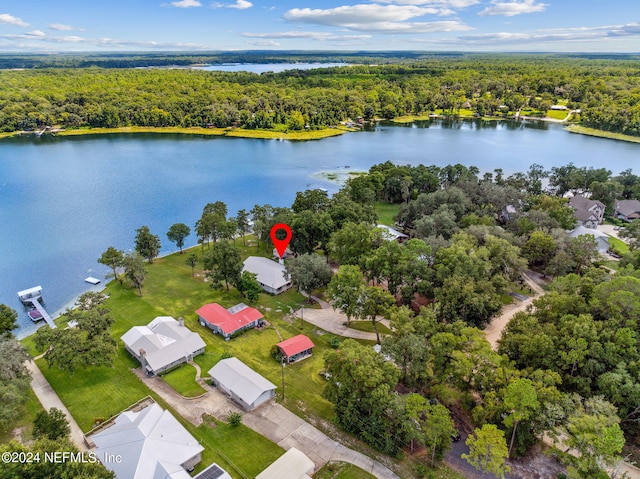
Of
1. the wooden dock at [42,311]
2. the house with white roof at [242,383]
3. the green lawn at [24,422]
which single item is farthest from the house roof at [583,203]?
the wooden dock at [42,311]

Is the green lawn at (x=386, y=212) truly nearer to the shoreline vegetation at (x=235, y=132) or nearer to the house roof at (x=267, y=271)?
the house roof at (x=267, y=271)

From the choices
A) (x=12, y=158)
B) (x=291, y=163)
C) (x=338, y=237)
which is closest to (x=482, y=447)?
(x=338, y=237)

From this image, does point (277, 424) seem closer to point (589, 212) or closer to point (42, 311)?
point (42, 311)

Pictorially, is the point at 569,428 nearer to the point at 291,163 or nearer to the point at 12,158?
the point at 291,163

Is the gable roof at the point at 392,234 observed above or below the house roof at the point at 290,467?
above

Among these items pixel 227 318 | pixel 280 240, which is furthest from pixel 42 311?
pixel 280 240

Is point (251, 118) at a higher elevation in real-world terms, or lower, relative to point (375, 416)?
higher

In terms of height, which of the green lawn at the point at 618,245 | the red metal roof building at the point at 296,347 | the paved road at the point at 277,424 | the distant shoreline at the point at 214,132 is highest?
the distant shoreline at the point at 214,132
